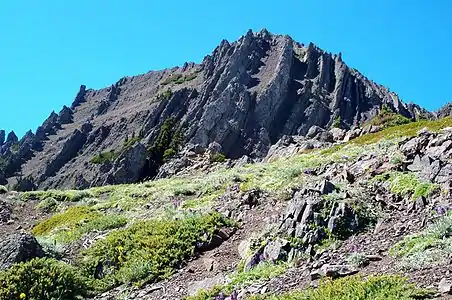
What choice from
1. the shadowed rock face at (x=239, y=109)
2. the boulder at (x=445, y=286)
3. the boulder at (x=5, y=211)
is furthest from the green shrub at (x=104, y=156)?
the boulder at (x=445, y=286)

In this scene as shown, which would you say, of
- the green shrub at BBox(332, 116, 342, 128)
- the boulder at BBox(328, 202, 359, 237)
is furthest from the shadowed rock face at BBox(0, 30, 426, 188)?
the boulder at BBox(328, 202, 359, 237)

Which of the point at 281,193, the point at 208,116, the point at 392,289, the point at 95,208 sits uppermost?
the point at 208,116

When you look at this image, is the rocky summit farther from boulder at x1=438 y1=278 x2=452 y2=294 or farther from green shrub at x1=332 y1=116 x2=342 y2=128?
green shrub at x1=332 y1=116 x2=342 y2=128

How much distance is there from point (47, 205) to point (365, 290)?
28.2 metres

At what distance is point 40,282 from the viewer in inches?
Answer: 528

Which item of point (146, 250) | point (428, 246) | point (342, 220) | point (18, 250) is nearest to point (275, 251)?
point (342, 220)

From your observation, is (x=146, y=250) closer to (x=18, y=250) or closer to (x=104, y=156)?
(x=18, y=250)

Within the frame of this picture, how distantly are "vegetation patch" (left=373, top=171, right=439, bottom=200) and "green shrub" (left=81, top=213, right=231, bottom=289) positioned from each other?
536 centimetres

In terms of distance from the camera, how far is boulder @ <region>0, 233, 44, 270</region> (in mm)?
14656

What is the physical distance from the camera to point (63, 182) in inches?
4520

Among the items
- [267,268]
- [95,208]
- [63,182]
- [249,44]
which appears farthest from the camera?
[249,44]

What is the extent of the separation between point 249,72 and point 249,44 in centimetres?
1556

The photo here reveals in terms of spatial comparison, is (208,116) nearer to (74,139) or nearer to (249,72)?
(249,72)

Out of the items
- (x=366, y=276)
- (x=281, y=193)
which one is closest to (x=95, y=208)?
(x=281, y=193)
